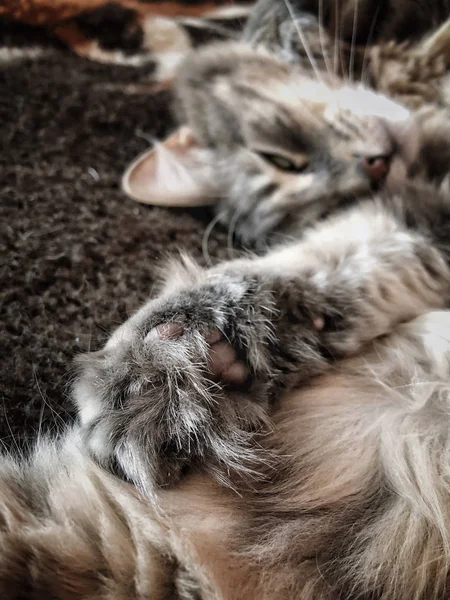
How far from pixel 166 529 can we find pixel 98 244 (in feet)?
1.90

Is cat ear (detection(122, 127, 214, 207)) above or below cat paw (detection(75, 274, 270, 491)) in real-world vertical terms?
below

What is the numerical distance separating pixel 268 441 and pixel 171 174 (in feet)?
2.49

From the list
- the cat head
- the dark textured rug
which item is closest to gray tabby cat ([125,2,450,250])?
the cat head

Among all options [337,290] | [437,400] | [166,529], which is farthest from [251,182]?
[166,529]

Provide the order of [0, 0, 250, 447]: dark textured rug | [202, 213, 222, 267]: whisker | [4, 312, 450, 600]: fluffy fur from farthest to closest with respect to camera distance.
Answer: [202, 213, 222, 267]: whisker, [0, 0, 250, 447]: dark textured rug, [4, 312, 450, 600]: fluffy fur

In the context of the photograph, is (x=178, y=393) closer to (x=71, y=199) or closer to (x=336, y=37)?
(x=71, y=199)

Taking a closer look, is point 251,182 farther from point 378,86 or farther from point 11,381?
point 11,381

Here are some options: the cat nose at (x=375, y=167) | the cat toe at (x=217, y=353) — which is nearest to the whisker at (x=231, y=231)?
the cat nose at (x=375, y=167)

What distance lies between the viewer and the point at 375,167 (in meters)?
1.19

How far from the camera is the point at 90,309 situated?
0.96 metres

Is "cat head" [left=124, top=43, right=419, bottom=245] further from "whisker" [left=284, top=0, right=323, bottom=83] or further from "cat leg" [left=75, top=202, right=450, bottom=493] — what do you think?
"cat leg" [left=75, top=202, right=450, bottom=493]

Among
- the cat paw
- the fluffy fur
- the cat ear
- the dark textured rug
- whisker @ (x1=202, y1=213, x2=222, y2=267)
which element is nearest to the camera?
the fluffy fur

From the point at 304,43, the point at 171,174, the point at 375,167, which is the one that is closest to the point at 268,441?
the point at 375,167

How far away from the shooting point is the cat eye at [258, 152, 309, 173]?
129 centimetres
